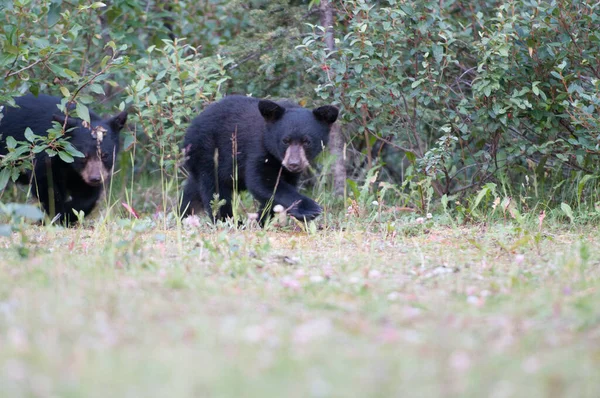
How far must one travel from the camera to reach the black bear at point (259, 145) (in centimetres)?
667

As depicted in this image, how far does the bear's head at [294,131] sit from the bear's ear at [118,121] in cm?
143

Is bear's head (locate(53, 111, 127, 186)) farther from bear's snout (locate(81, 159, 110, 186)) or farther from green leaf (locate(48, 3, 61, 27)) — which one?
green leaf (locate(48, 3, 61, 27))

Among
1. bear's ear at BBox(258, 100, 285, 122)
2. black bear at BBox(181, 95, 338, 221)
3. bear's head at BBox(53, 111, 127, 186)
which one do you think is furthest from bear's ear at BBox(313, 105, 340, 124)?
bear's head at BBox(53, 111, 127, 186)

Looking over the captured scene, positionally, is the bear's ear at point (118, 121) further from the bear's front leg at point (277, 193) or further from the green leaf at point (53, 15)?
the bear's front leg at point (277, 193)

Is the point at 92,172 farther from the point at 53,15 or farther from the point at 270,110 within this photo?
the point at 270,110

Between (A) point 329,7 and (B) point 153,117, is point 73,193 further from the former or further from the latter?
(A) point 329,7

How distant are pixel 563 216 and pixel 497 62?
4.33ft

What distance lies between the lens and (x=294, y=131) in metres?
6.69

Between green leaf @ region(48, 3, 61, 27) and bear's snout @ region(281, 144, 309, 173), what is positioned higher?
green leaf @ region(48, 3, 61, 27)

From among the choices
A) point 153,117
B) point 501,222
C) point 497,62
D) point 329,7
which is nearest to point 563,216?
point 501,222

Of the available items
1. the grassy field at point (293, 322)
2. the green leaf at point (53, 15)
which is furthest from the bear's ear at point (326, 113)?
the green leaf at point (53, 15)

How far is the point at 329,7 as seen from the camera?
298 inches

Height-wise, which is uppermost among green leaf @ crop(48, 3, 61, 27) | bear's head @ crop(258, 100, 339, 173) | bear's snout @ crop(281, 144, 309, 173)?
green leaf @ crop(48, 3, 61, 27)

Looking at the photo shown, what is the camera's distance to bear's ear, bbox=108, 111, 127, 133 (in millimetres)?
7383
